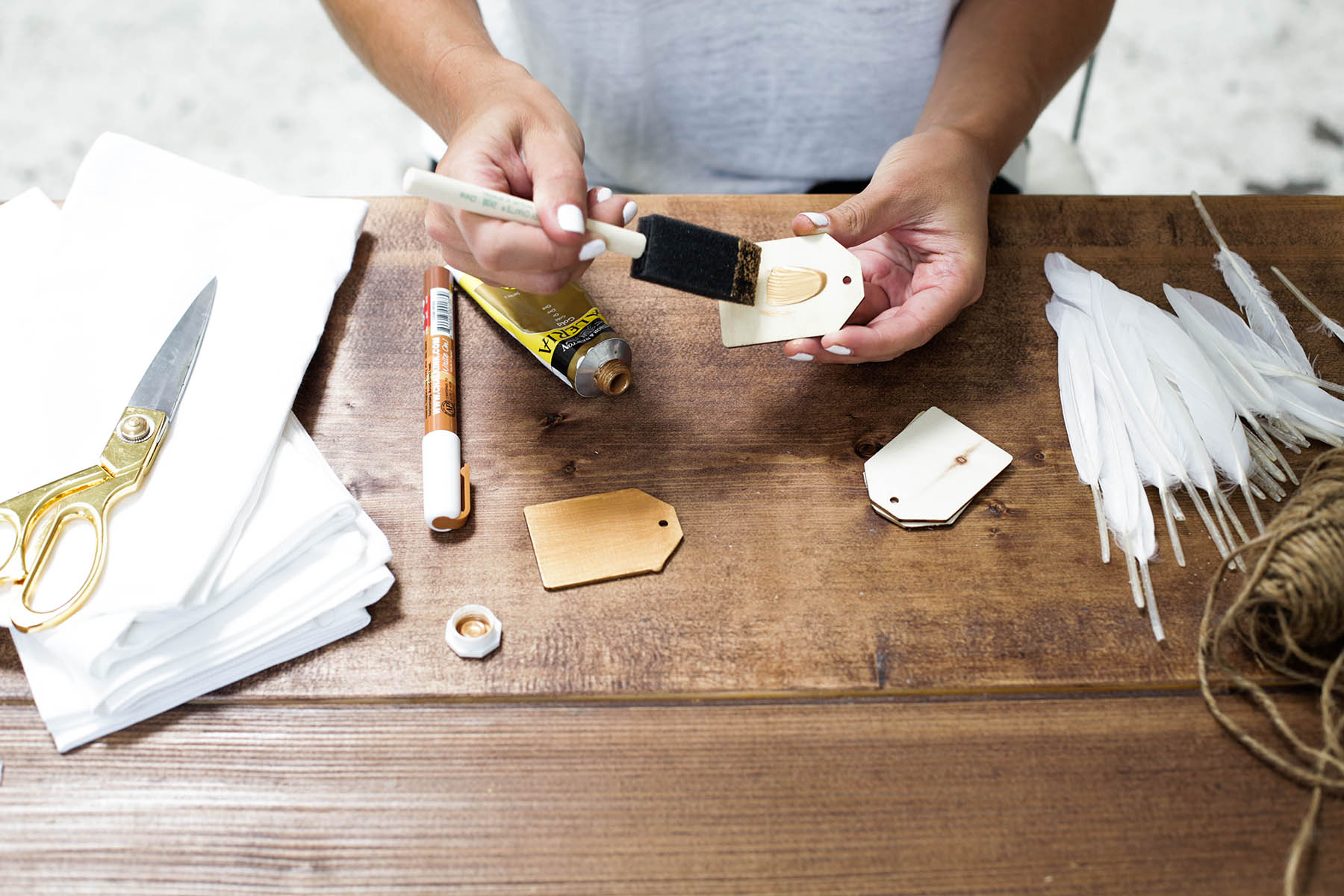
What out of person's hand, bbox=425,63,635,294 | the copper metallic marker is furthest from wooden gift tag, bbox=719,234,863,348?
the copper metallic marker

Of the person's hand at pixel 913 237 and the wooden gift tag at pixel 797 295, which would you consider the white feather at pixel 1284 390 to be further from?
the wooden gift tag at pixel 797 295

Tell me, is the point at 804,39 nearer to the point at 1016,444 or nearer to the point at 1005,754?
the point at 1016,444

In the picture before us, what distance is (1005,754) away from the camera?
0.57 metres

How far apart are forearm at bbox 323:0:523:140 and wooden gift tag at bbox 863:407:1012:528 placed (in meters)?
0.45

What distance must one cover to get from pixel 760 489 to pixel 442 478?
9.3 inches

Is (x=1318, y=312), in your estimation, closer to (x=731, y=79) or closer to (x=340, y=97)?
(x=731, y=79)

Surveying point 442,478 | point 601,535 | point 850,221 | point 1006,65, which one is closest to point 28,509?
point 442,478

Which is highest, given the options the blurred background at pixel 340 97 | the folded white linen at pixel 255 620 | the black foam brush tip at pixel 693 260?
the black foam brush tip at pixel 693 260

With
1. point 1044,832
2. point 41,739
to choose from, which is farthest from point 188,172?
point 1044,832

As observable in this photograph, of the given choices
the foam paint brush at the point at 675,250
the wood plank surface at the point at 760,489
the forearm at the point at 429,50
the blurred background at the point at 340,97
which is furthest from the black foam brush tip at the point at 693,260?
the blurred background at the point at 340,97

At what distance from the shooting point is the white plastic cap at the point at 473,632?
23.3 inches

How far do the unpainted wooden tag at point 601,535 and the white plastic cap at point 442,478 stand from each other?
0.18ft

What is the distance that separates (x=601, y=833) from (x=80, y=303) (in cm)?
58

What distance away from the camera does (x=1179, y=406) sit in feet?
2.32
